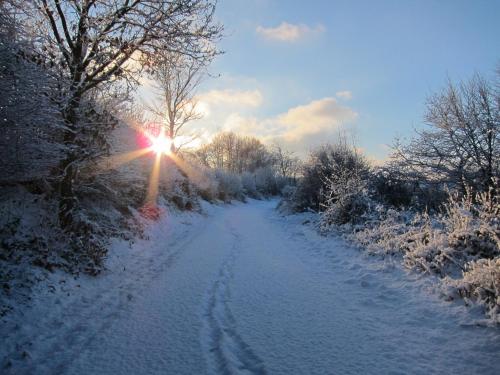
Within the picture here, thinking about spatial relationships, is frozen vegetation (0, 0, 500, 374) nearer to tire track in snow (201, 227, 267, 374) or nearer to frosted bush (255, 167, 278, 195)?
tire track in snow (201, 227, 267, 374)

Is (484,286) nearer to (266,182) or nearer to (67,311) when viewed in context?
(67,311)

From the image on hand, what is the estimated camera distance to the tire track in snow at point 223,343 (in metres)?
3.12

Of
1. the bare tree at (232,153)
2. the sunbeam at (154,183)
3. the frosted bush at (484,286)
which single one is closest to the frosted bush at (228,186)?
the sunbeam at (154,183)

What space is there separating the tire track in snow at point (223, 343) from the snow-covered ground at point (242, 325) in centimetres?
1

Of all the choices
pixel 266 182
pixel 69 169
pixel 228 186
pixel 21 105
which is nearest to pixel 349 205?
pixel 69 169

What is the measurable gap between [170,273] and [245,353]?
329 cm

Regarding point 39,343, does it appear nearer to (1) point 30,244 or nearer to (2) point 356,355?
(1) point 30,244

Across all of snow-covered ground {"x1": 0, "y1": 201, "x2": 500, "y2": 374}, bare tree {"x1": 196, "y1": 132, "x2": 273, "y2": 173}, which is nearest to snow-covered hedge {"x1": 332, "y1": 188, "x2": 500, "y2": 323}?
snow-covered ground {"x1": 0, "y1": 201, "x2": 500, "y2": 374}

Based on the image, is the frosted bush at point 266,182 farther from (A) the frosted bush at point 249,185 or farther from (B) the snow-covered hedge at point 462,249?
(B) the snow-covered hedge at point 462,249

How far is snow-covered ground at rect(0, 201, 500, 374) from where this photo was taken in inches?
126

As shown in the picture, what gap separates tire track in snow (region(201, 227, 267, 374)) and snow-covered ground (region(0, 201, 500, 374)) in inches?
0.5

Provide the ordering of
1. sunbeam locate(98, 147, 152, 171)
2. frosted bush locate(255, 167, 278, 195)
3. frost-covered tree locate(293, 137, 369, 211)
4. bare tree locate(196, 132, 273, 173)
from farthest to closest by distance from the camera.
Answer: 1. bare tree locate(196, 132, 273, 173)
2. frosted bush locate(255, 167, 278, 195)
3. frost-covered tree locate(293, 137, 369, 211)
4. sunbeam locate(98, 147, 152, 171)

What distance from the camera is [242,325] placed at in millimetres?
4043

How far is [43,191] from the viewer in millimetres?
6570
